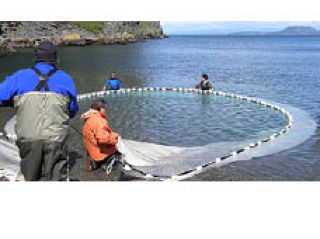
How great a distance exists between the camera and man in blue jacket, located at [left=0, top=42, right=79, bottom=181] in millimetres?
4969

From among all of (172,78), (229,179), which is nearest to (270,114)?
(229,179)

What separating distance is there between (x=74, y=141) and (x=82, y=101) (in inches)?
347

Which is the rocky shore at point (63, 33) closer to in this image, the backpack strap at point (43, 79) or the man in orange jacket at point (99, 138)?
the man in orange jacket at point (99, 138)

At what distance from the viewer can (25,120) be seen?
498 centimetres

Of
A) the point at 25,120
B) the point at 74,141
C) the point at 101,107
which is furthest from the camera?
the point at 74,141

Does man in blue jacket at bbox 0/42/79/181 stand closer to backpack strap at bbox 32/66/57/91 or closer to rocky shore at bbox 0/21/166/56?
backpack strap at bbox 32/66/57/91

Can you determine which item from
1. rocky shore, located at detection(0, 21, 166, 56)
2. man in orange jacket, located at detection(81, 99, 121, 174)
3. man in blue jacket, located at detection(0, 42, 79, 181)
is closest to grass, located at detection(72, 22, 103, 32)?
rocky shore, located at detection(0, 21, 166, 56)

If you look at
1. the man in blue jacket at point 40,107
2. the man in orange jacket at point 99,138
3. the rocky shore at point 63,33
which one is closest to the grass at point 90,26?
the rocky shore at point 63,33

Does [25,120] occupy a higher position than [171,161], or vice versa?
[25,120]

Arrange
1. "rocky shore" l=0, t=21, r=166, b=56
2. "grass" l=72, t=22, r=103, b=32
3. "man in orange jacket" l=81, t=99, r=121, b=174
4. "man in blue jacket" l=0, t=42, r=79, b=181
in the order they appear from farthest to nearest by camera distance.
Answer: "grass" l=72, t=22, r=103, b=32 < "rocky shore" l=0, t=21, r=166, b=56 < "man in orange jacket" l=81, t=99, r=121, b=174 < "man in blue jacket" l=0, t=42, r=79, b=181

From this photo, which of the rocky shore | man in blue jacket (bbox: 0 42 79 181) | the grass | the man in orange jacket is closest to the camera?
man in blue jacket (bbox: 0 42 79 181)

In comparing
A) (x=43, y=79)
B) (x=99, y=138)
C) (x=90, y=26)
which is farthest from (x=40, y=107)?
(x=90, y=26)

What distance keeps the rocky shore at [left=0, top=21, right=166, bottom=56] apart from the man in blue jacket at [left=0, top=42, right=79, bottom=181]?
54547 mm
